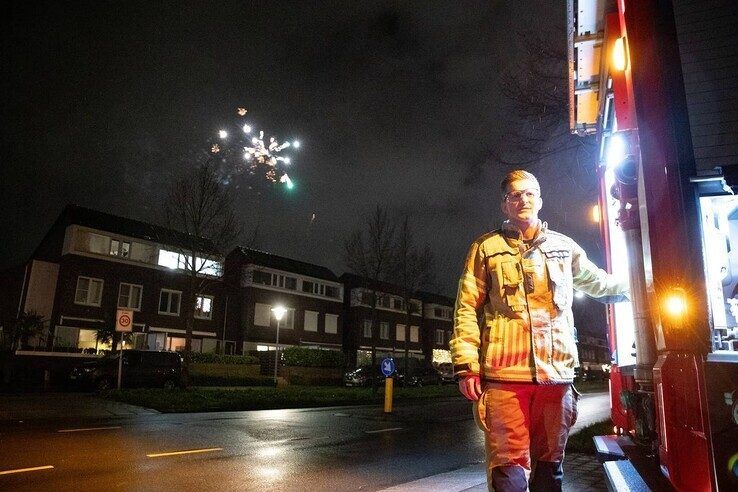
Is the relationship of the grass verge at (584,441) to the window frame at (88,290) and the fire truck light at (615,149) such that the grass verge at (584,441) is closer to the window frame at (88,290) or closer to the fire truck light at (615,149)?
the fire truck light at (615,149)

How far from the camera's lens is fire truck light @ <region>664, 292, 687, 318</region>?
217cm

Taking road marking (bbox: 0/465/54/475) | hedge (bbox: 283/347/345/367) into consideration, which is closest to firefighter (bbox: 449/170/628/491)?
road marking (bbox: 0/465/54/475)

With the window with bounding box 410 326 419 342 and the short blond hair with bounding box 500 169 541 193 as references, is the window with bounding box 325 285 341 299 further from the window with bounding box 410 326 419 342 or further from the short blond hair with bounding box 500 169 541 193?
the short blond hair with bounding box 500 169 541 193

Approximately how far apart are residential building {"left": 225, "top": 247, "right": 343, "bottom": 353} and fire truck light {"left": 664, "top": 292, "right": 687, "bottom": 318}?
35.9 meters

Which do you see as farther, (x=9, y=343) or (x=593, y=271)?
(x=9, y=343)

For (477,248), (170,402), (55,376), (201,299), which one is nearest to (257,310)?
(201,299)

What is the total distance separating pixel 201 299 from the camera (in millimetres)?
37750

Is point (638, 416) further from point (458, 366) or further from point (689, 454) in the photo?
point (458, 366)

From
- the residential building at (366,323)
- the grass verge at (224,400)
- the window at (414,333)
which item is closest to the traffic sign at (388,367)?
the grass verge at (224,400)

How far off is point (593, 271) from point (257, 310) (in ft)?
129

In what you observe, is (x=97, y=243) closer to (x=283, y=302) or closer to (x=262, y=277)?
(x=262, y=277)

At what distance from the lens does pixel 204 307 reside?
3753 centimetres

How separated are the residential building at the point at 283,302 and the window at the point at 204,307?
2041 millimetres

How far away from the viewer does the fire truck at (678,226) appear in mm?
2086
